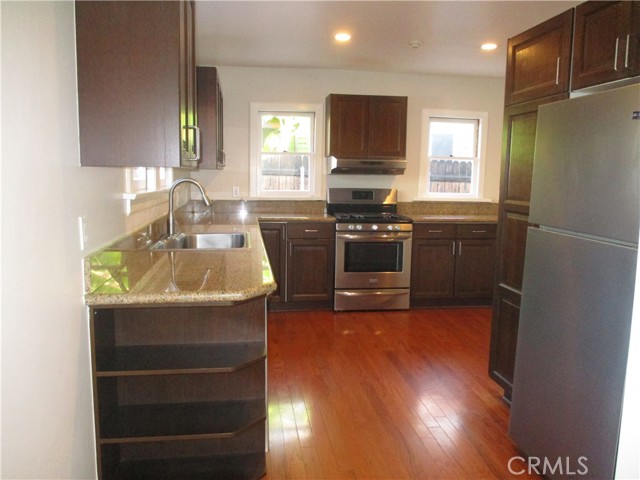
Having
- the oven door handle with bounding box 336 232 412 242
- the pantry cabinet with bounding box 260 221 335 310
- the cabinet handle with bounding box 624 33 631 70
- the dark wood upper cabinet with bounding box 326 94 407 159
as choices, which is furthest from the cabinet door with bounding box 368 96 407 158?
the cabinet handle with bounding box 624 33 631 70

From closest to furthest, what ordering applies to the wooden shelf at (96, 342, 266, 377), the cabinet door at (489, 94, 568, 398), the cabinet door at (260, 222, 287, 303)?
the wooden shelf at (96, 342, 266, 377)
the cabinet door at (489, 94, 568, 398)
the cabinet door at (260, 222, 287, 303)

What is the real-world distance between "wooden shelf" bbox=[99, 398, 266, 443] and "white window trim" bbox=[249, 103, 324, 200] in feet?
10.4

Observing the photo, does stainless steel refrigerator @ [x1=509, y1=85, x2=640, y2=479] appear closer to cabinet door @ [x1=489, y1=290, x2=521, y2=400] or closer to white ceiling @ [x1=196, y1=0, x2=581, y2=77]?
cabinet door @ [x1=489, y1=290, x2=521, y2=400]

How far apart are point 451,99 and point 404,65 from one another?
0.80 meters

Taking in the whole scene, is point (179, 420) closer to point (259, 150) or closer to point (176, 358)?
point (176, 358)

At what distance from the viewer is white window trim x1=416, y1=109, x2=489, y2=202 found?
5.05 metres

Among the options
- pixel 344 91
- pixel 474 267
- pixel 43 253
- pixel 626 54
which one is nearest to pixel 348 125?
pixel 344 91

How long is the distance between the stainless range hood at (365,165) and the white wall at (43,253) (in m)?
3.06

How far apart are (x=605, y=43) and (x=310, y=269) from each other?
3.04 m

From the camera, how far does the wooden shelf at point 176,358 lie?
1.68 meters

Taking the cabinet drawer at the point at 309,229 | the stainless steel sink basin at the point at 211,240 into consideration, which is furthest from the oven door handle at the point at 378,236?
the stainless steel sink basin at the point at 211,240

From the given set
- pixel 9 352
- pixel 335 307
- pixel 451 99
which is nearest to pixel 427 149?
pixel 451 99

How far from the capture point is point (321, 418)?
250 cm

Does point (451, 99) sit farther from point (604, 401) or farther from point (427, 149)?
point (604, 401)
